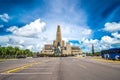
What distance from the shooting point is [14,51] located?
139375 mm

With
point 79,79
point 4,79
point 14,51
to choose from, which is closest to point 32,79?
point 4,79

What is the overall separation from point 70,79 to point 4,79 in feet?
12.3

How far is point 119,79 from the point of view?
12.4m

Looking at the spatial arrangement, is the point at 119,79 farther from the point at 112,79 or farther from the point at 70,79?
the point at 70,79

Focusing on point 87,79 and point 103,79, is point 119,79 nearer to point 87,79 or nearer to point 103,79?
point 103,79

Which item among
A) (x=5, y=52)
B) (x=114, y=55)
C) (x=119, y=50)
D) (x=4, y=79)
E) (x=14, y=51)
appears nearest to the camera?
(x=4, y=79)

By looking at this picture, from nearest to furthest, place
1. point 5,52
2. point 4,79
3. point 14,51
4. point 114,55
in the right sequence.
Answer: point 4,79, point 114,55, point 5,52, point 14,51

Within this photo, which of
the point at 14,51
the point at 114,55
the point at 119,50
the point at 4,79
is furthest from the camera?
the point at 14,51

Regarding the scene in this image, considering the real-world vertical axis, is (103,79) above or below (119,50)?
below

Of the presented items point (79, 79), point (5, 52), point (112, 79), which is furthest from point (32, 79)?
point (5, 52)

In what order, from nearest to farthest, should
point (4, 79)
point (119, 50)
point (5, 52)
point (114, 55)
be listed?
point (4, 79) < point (119, 50) < point (114, 55) < point (5, 52)

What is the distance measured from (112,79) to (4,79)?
6.14 meters

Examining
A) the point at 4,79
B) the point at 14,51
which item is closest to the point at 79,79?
the point at 4,79

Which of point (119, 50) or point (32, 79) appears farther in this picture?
point (119, 50)
